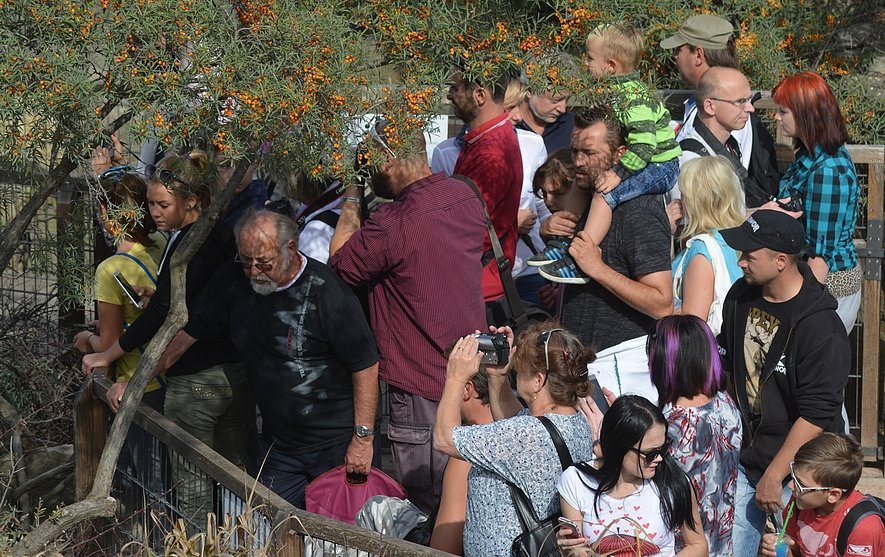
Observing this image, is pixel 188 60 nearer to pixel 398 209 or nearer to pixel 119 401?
pixel 398 209

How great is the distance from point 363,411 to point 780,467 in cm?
174

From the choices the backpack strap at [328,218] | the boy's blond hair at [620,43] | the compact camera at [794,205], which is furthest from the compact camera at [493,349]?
the compact camera at [794,205]

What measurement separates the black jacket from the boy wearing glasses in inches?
11.9

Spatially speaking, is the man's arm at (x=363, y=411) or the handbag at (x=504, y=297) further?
the handbag at (x=504, y=297)

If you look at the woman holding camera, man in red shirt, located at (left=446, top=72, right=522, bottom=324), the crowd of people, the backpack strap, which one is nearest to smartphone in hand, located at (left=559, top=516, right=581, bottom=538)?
the crowd of people

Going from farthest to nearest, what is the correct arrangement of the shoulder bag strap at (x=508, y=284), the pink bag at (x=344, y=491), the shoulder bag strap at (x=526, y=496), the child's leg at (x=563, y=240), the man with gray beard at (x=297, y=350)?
the shoulder bag strap at (x=508, y=284), the child's leg at (x=563, y=240), the man with gray beard at (x=297, y=350), the pink bag at (x=344, y=491), the shoulder bag strap at (x=526, y=496)

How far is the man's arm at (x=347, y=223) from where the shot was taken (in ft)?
16.7

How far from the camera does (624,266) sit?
4.86m

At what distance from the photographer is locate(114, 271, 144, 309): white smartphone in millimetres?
5336

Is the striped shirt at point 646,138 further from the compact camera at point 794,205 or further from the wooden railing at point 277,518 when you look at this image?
the wooden railing at point 277,518

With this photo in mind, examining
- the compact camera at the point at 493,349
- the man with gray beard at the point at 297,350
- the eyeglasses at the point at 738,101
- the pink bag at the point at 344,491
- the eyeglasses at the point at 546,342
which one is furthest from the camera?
the eyeglasses at the point at 738,101

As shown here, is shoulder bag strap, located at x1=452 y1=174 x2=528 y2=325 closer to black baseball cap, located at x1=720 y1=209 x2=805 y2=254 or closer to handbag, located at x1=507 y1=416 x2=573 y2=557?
black baseball cap, located at x1=720 y1=209 x2=805 y2=254

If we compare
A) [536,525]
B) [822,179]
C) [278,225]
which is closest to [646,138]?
[822,179]

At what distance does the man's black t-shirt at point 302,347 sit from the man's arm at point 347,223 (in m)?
0.28
